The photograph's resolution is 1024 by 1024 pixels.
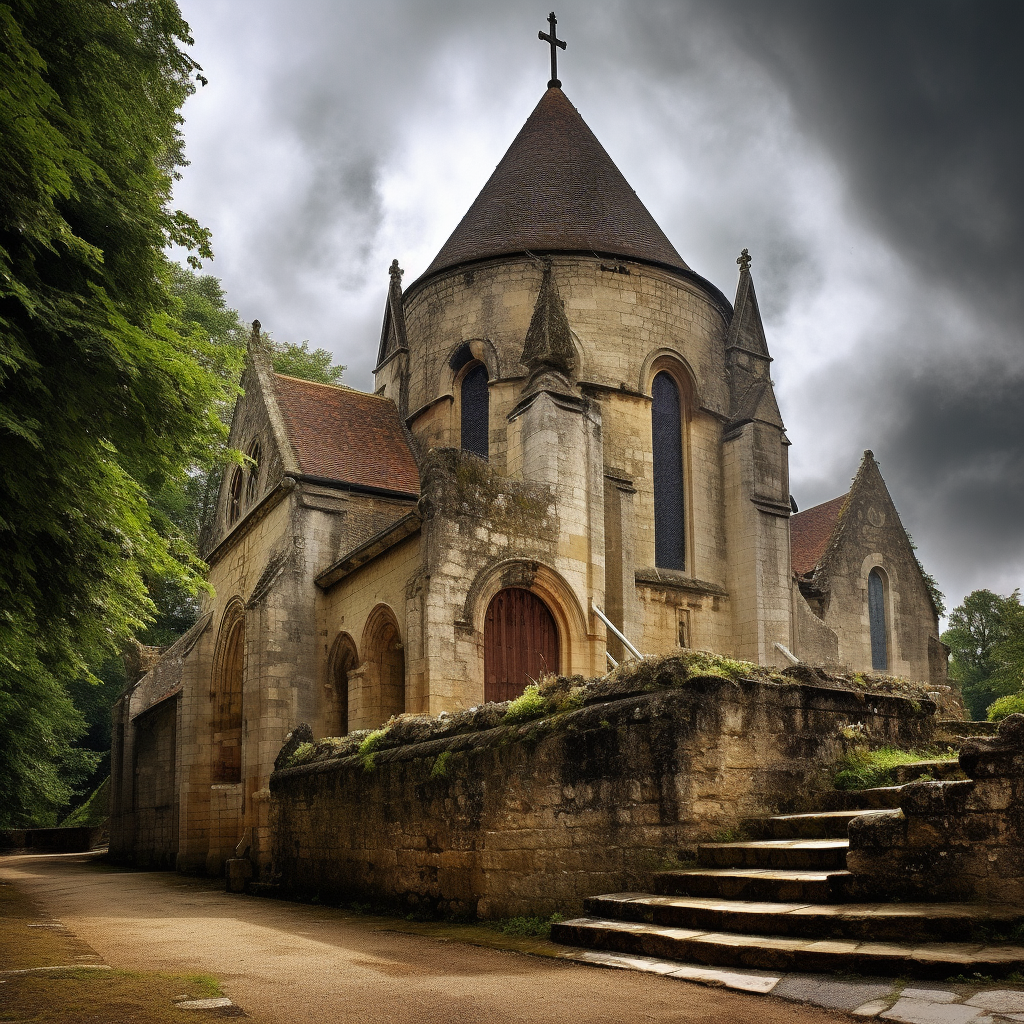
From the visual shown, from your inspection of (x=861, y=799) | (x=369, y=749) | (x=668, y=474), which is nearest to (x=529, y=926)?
(x=861, y=799)

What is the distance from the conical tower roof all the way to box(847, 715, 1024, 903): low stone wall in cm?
1543

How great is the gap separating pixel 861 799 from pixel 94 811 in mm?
36704

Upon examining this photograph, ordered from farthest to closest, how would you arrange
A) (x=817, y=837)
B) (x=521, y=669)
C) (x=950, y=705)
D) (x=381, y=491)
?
(x=381, y=491)
(x=521, y=669)
(x=950, y=705)
(x=817, y=837)

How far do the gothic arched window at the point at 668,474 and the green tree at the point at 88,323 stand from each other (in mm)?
11059

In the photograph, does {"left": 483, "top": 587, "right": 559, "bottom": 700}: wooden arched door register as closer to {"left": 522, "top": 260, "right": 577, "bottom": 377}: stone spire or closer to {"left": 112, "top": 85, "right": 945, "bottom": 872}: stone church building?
{"left": 112, "top": 85, "right": 945, "bottom": 872}: stone church building

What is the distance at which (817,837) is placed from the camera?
6.19 m

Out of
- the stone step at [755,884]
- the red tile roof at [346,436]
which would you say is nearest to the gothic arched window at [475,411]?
the red tile roof at [346,436]

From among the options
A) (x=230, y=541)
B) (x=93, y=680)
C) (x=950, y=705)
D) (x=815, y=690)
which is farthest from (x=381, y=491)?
(x=815, y=690)

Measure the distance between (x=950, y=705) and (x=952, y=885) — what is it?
748cm

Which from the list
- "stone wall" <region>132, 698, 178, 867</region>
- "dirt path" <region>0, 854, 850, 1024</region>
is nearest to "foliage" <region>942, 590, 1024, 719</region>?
"stone wall" <region>132, 698, 178, 867</region>

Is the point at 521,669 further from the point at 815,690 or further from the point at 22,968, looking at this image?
the point at 22,968

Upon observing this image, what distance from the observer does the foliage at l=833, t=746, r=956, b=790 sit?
6.78 meters

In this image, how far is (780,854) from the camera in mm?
5898

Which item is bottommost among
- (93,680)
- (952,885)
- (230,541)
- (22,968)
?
(22,968)
